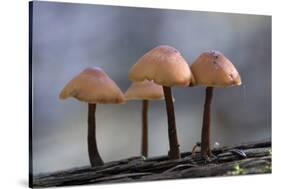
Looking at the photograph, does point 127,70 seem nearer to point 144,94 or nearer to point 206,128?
point 144,94

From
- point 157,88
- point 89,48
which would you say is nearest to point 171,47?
point 157,88

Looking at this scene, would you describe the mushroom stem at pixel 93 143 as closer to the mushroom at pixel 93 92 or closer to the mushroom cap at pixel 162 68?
the mushroom at pixel 93 92

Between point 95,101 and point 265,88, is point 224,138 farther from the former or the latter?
point 95,101

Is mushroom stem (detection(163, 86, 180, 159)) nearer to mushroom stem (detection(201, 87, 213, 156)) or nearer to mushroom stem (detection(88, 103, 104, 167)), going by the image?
mushroom stem (detection(201, 87, 213, 156))

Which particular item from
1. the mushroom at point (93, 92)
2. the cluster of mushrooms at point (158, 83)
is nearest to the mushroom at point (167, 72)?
the cluster of mushrooms at point (158, 83)

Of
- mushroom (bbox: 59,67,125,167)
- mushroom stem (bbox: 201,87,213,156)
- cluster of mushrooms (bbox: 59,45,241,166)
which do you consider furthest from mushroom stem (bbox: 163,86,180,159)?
mushroom (bbox: 59,67,125,167)

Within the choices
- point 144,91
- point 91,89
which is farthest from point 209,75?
point 91,89
